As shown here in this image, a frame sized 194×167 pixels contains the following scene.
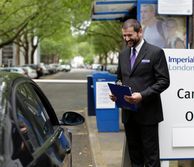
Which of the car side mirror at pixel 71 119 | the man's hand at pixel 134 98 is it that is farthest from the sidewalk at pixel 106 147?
the car side mirror at pixel 71 119

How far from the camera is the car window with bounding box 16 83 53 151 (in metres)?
2.79

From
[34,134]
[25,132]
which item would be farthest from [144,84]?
[25,132]

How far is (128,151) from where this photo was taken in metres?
5.27

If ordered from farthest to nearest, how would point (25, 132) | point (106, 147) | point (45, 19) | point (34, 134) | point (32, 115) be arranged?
point (45, 19)
point (106, 147)
point (32, 115)
point (34, 134)
point (25, 132)

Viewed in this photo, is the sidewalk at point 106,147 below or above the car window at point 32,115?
below

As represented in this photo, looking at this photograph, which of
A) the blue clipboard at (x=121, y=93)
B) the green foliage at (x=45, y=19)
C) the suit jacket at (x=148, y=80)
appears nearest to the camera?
the blue clipboard at (x=121, y=93)

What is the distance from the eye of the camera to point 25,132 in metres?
2.69

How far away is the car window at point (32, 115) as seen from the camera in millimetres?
2793

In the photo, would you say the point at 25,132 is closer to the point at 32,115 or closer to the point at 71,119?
the point at 32,115

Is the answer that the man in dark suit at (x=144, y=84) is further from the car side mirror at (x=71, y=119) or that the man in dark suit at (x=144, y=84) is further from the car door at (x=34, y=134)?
the car door at (x=34, y=134)

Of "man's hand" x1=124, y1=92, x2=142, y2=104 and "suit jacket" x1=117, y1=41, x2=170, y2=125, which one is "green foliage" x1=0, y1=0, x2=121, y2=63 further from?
A: "man's hand" x1=124, y1=92, x2=142, y2=104

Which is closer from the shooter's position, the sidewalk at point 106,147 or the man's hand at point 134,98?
the man's hand at point 134,98

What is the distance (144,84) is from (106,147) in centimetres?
418

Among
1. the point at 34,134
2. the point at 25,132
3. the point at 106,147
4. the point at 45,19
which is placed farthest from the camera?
the point at 45,19
